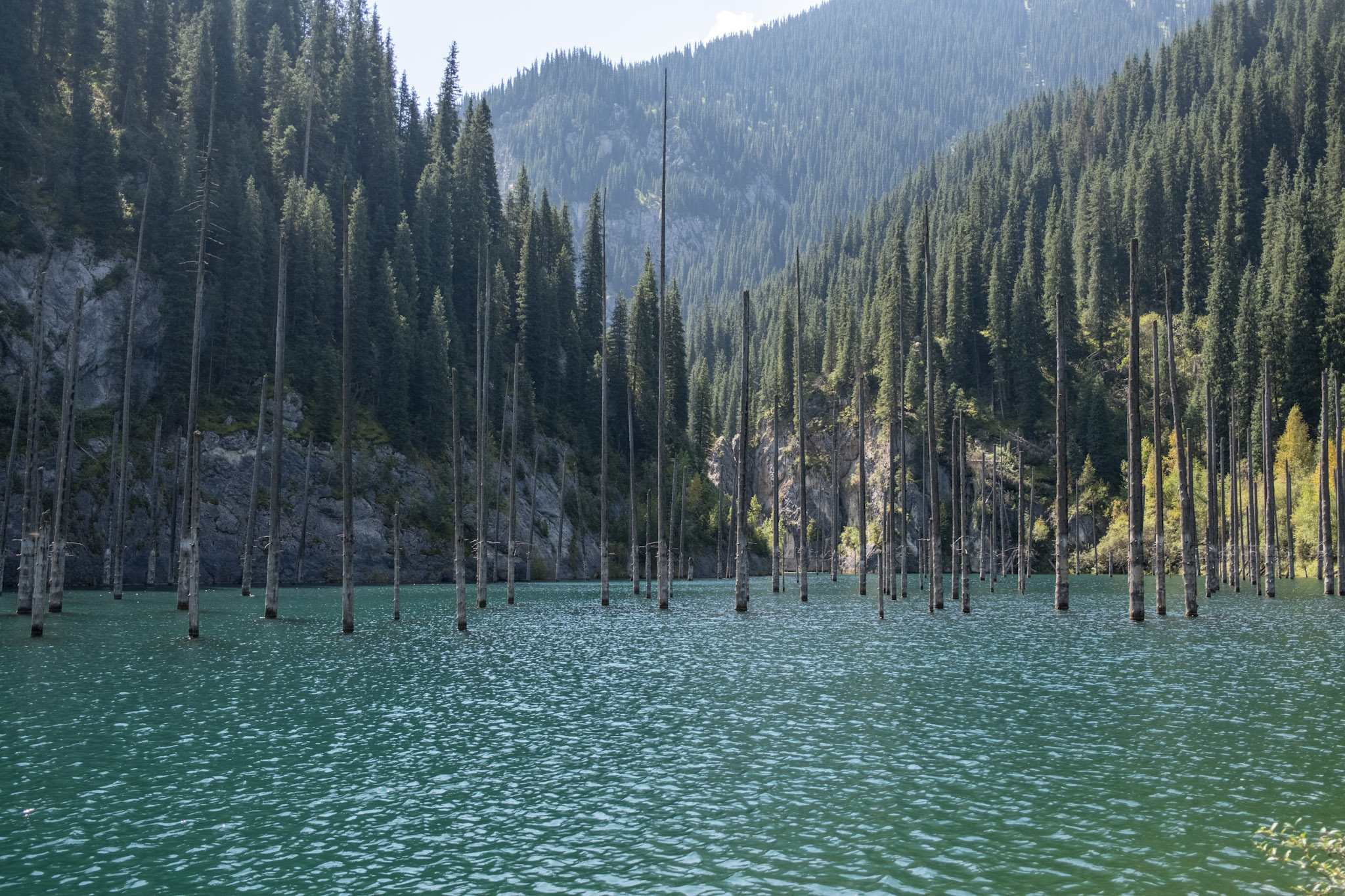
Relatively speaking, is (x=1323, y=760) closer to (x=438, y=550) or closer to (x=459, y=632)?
(x=459, y=632)

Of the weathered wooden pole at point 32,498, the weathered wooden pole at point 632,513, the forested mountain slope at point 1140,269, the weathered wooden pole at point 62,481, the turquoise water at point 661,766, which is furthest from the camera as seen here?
the forested mountain slope at point 1140,269

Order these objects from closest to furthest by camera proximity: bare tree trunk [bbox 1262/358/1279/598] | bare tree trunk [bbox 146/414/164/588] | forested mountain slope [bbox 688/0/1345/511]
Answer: bare tree trunk [bbox 1262/358/1279/598] → bare tree trunk [bbox 146/414/164/588] → forested mountain slope [bbox 688/0/1345/511]

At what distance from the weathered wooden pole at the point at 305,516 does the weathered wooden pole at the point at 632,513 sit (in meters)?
19.9

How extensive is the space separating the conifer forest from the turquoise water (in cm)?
14

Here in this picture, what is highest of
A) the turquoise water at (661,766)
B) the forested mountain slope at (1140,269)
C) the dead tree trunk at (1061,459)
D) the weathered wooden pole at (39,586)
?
the forested mountain slope at (1140,269)

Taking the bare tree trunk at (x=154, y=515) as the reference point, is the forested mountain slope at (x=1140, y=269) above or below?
above

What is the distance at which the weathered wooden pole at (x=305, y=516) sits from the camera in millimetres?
79375

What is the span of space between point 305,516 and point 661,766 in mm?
68086

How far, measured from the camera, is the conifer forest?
13898 mm

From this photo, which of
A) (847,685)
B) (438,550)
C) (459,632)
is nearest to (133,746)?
(847,685)

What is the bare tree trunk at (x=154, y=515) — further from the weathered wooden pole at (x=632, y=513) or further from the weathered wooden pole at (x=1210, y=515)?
the weathered wooden pole at (x=1210, y=515)

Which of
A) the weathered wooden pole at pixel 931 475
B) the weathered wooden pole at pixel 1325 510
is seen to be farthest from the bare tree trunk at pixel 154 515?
the weathered wooden pole at pixel 1325 510

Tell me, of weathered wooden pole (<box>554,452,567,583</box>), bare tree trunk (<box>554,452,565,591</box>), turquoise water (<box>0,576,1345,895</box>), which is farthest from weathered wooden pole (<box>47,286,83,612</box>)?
weathered wooden pole (<box>554,452,567,583</box>)

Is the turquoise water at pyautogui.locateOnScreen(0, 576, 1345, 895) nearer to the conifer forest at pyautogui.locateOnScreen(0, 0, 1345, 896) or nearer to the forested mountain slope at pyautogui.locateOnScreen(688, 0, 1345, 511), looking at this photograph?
the conifer forest at pyautogui.locateOnScreen(0, 0, 1345, 896)
